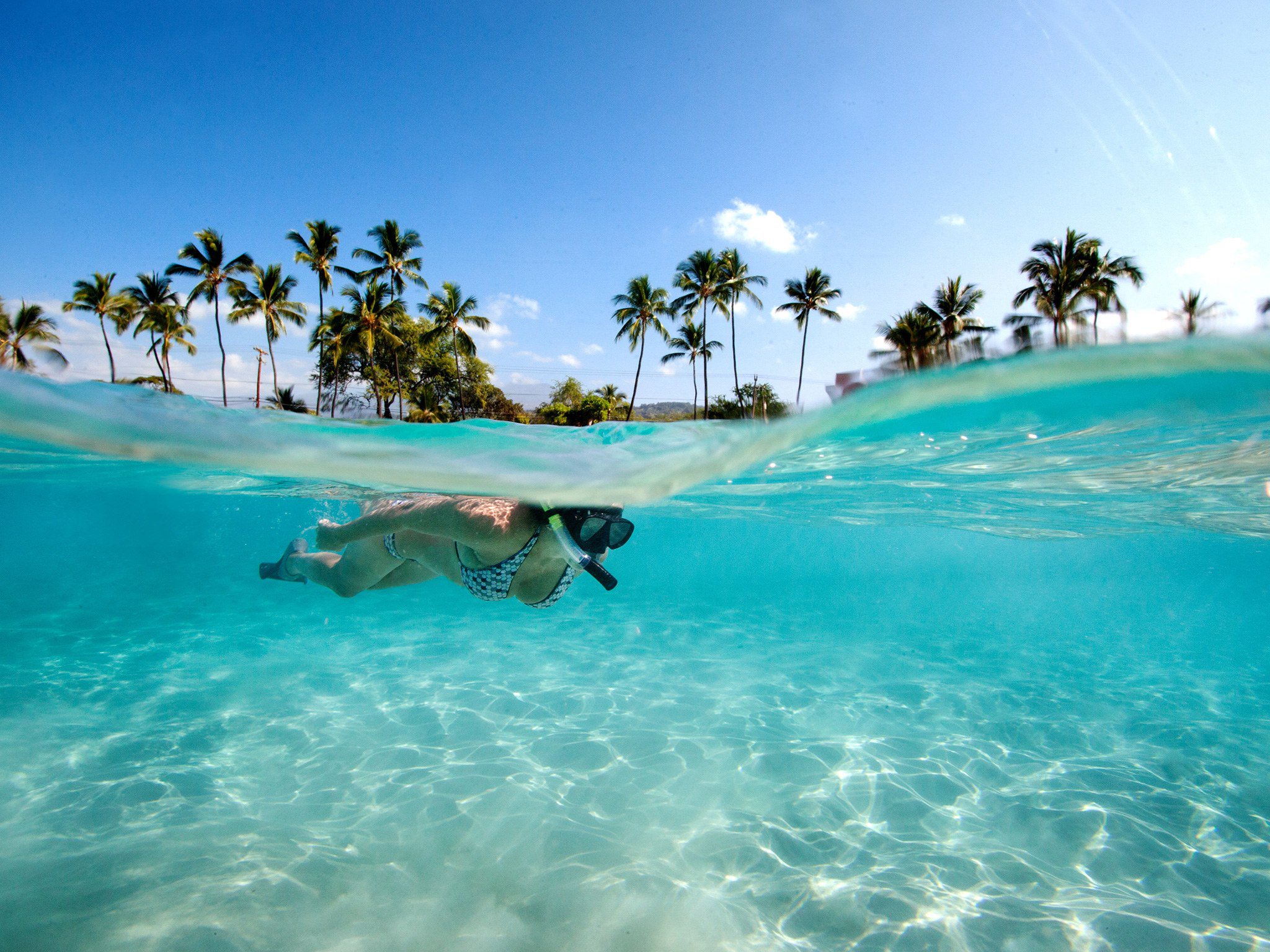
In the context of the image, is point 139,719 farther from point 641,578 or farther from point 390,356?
point 390,356

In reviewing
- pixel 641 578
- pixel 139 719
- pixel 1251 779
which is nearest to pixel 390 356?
pixel 641 578

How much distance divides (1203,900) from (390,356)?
52309 mm

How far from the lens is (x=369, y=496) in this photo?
51.5 ft

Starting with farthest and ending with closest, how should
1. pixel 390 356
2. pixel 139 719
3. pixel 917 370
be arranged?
1. pixel 390 356
2. pixel 139 719
3. pixel 917 370

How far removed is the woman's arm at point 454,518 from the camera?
5215 millimetres

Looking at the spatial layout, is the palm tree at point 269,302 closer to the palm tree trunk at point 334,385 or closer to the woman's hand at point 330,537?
the palm tree trunk at point 334,385

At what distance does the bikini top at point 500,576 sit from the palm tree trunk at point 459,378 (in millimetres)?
40989

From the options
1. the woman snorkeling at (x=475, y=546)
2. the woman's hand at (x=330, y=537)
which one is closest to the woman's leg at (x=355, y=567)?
the woman snorkeling at (x=475, y=546)

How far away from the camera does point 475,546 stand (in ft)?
17.7

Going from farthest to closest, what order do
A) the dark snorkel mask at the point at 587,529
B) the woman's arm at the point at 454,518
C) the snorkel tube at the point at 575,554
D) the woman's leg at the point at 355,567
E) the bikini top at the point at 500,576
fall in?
the woman's leg at the point at 355,567 → the bikini top at the point at 500,576 → the woman's arm at the point at 454,518 → the dark snorkel mask at the point at 587,529 → the snorkel tube at the point at 575,554

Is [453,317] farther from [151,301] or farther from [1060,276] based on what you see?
[1060,276]

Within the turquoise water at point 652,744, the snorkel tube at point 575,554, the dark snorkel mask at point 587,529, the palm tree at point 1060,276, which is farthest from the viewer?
the palm tree at point 1060,276

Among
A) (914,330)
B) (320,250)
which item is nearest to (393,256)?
(320,250)

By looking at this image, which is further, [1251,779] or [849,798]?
[1251,779]
